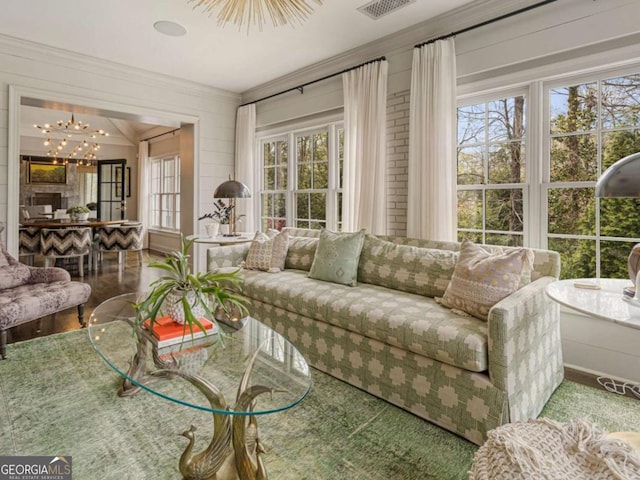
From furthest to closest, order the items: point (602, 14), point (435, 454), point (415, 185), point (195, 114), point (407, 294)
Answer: point (195, 114) → point (415, 185) → point (407, 294) → point (602, 14) → point (435, 454)

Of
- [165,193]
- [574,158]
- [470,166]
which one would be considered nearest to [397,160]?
[470,166]

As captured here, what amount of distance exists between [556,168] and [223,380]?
2.80 meters

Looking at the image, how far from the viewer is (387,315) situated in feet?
7.54

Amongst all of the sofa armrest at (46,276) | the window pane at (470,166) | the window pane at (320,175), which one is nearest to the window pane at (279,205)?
the window pane at (320,175)

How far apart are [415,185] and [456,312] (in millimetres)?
1515

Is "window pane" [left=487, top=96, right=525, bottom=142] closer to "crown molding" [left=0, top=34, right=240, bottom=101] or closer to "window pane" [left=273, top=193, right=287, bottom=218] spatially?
"window pane" [left=273, top=193, right=287, bottom=218]

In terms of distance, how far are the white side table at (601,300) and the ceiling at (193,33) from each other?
8.25 ft

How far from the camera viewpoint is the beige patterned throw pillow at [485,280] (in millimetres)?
2174

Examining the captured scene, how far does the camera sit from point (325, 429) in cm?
200

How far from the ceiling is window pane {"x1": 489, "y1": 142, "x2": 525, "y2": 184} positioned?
1.25m

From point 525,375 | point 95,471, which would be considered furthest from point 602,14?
point 95,471

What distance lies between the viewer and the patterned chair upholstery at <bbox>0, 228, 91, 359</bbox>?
282cm

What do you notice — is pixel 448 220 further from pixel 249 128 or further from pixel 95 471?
pixel 249 128

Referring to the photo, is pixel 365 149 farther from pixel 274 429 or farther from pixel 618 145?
pixel 274 429
